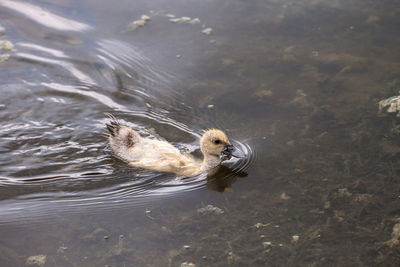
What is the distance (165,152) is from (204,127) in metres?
0.65

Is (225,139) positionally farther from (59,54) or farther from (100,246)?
(59,54)

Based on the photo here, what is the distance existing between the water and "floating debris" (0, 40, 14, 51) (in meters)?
0.12

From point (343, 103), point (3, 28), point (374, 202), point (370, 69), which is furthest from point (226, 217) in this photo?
point (3, 28)

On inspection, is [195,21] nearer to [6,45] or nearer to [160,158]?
[6,45]

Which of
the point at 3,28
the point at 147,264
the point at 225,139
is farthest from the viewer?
the point at 3,28

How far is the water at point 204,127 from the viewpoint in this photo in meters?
4.65

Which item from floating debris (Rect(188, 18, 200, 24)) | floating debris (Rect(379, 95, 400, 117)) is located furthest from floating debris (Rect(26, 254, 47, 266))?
floating debris (Rect(188, 18, 200, 24))

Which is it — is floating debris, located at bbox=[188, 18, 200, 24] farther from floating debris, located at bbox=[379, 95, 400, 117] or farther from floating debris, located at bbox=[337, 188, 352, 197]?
floating debris, located at bbox=[337, 188, 352, 197]

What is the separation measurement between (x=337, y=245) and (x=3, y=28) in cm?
670

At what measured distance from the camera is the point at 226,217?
492 centimetres

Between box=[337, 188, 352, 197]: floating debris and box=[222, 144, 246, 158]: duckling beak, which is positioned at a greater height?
box=[222, 144, 246, 158]: duckling beak

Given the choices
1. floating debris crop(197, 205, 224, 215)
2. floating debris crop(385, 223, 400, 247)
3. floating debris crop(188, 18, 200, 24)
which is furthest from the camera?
floating debris crop(188, 18, 200, 24)

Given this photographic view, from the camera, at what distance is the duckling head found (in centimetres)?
584

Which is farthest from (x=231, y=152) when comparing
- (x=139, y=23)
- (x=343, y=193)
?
(x=139, y=23)
